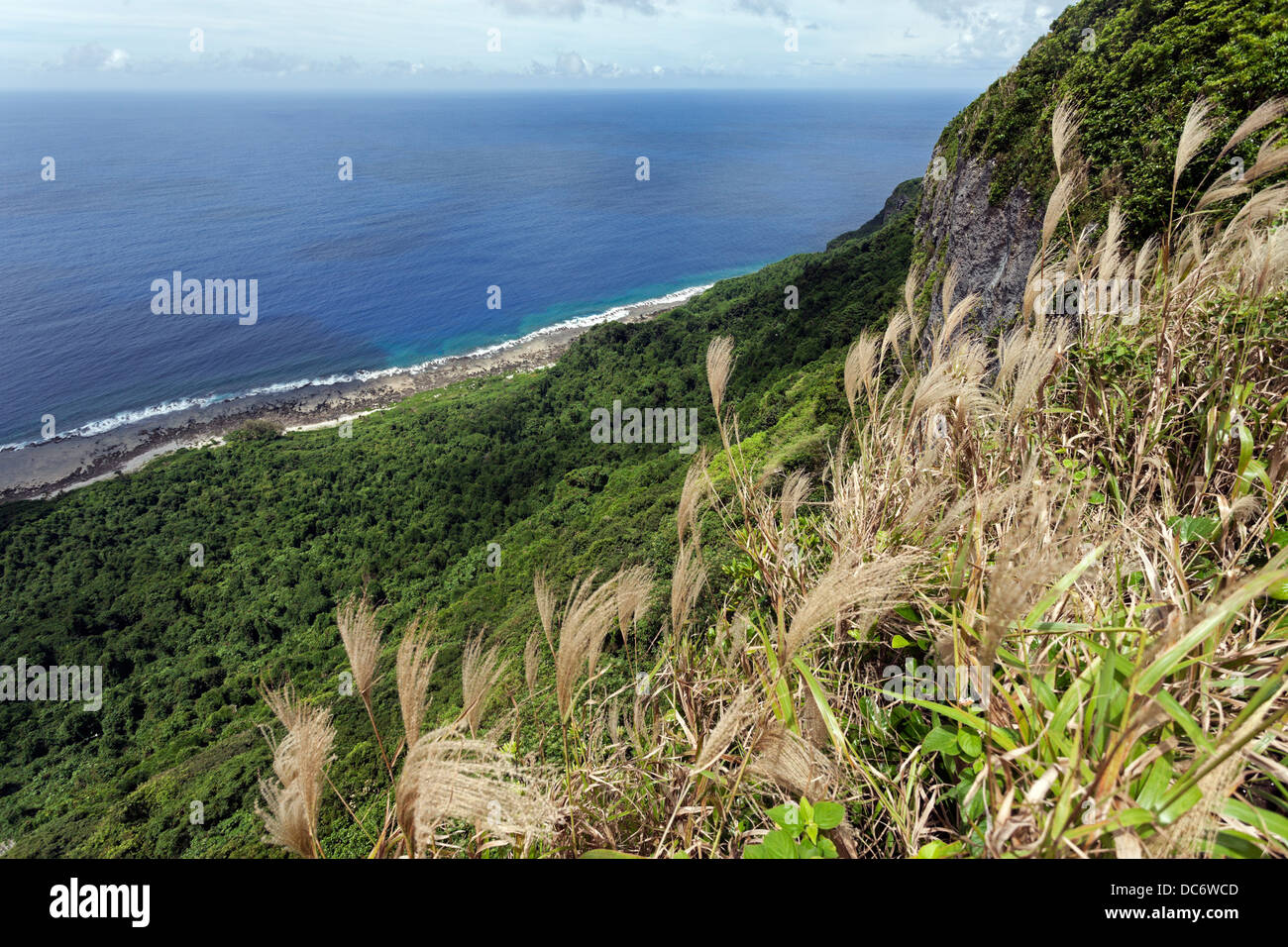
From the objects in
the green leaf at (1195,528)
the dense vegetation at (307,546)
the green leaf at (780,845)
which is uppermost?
the green leaf at (1195,528)

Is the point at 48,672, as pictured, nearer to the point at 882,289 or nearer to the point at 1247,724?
the point at 1247,724

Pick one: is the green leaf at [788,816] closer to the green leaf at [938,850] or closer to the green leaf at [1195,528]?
the green leaf at [938,850]

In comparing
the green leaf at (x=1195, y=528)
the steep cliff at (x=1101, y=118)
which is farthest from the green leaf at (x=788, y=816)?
the steep cliff at (x=1101, y=118)

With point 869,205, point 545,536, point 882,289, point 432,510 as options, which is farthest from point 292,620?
point 869,205

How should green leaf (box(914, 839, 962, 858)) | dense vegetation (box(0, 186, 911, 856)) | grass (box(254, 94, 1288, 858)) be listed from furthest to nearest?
dense vegetation (box(0, 186, 911, 856))
green leaf (box(914, 839, 962, 858))
grass (box(254, 94, 1288, 858))

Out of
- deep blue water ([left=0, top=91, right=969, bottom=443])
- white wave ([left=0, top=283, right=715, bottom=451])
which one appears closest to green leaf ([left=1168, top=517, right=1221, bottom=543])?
white wave ([left=0, top=283, right=715, bottom=451])

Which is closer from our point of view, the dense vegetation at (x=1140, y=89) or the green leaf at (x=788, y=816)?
the green leaf at (x=788, y=816)

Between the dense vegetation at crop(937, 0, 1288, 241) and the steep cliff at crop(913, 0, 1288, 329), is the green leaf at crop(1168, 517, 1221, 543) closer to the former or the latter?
the steep cliff at crop(913, 0, 1288, 329)
